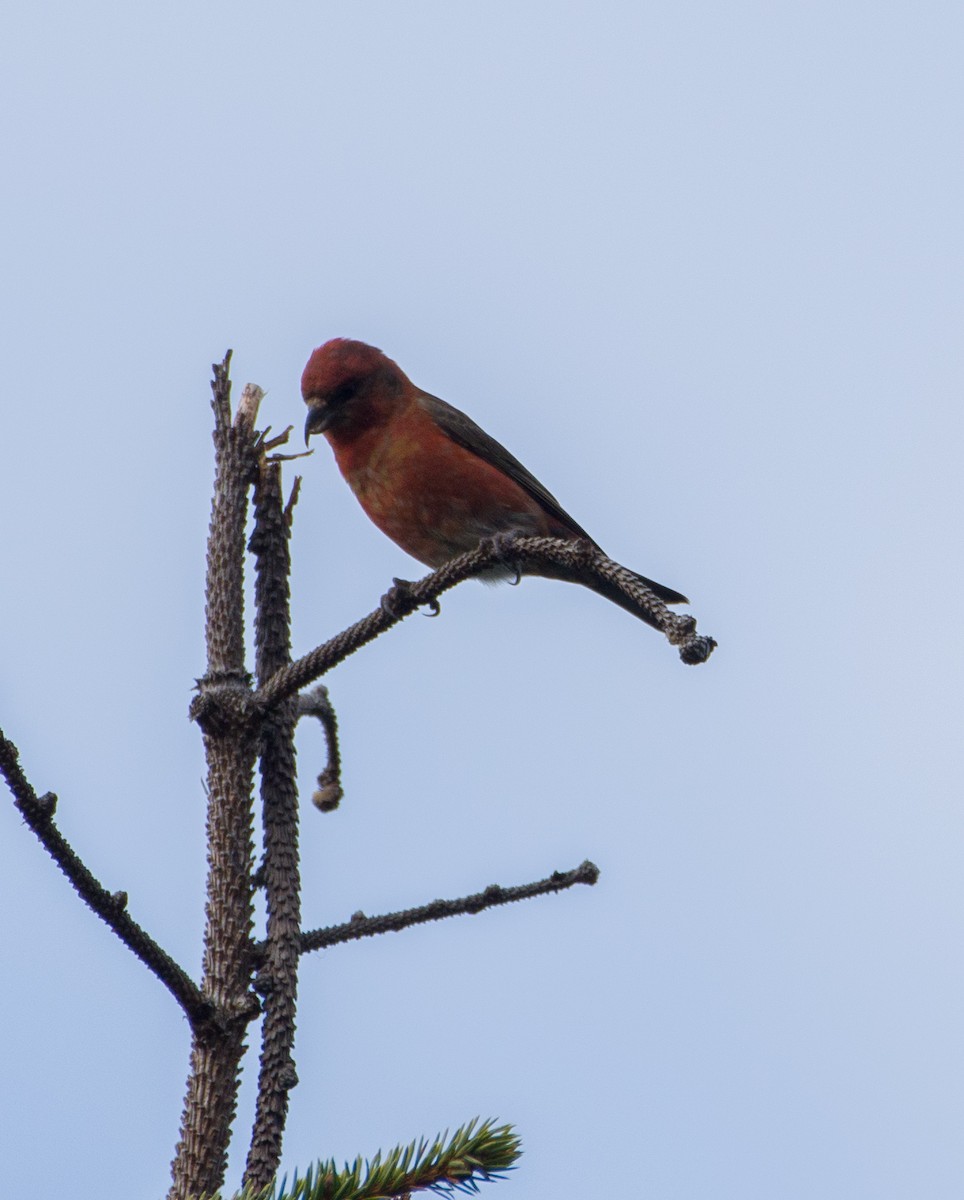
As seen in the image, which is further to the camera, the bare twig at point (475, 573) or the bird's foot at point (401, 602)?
the bird's foot at point (401, 602)

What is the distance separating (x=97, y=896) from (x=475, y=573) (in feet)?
4.08

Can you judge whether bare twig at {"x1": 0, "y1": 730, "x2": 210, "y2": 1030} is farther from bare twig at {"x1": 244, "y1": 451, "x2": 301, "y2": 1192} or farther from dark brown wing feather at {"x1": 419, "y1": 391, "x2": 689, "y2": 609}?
dark brown wing feather at {"x1": 419, "y1": 391, "x2": 689, "y2": 609}

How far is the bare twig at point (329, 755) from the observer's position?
9.87 feet

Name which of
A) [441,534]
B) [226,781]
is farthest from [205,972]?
[441,534]

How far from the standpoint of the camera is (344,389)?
5.88 m

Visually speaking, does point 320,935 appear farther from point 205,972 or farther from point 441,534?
point 441,534

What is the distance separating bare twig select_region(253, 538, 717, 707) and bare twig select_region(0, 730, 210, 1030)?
1.74 feet

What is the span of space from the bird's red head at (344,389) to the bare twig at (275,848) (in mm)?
2947

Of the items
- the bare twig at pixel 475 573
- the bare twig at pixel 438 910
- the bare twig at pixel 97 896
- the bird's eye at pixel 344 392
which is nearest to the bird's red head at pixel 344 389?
the bird's eye at pixel 344 392

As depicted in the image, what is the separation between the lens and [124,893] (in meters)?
2.12

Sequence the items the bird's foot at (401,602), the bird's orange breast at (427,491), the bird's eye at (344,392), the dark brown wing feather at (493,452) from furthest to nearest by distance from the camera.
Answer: the dark brown wing feather at (493,452) → the bird's eye at (344,392) → the bird's orange breast at (427,491) → the bird's foot at (401,602)

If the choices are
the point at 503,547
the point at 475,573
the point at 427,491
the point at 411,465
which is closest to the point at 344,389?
the point at 411,465

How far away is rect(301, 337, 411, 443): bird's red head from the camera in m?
5.82

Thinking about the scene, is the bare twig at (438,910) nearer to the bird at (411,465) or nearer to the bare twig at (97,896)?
the bare twig at (97,896)
